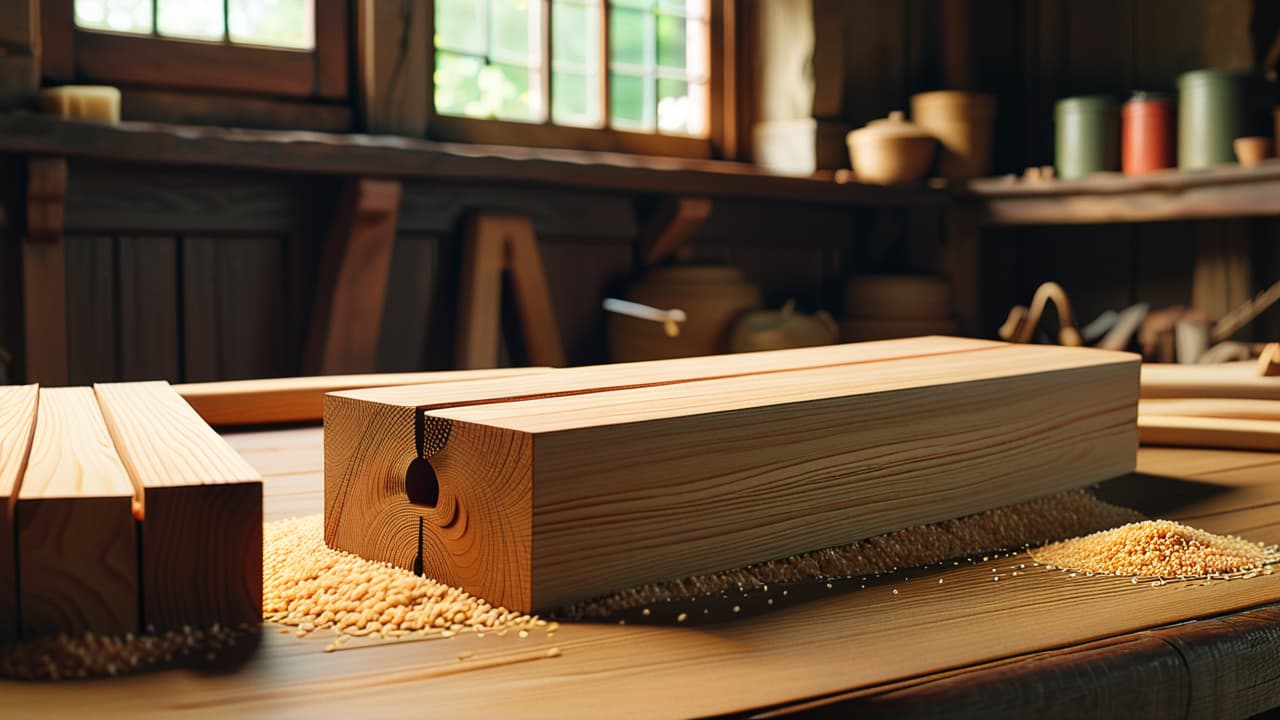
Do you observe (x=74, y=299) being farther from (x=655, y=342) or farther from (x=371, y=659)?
(x=371, y=659)

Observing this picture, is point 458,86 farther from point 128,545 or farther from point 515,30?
point 128,545

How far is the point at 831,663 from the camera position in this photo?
2.84 ft

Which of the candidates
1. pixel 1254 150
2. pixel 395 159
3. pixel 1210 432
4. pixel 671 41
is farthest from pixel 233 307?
pixel 1254 150

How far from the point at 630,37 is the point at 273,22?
1.30m

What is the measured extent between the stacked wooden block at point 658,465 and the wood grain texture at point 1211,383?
0.77 m

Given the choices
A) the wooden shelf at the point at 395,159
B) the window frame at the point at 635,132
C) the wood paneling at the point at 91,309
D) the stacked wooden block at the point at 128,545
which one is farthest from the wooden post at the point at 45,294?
the stacked wooden block at the point at 128,545

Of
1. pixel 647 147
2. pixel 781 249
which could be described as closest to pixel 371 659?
pixel 647 147

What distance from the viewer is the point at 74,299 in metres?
2.96

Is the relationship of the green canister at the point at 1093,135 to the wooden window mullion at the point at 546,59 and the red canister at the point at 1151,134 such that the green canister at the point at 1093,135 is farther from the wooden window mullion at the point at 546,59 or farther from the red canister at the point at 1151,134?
the wooden window mullion at the point at 546,59

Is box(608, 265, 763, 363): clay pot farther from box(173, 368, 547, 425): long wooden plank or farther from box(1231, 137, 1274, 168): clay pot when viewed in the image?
box(173, 368, 547, 425): long wooden plank

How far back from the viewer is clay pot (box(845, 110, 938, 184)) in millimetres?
Result: 4305

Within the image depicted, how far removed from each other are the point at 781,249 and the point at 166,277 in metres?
2.28

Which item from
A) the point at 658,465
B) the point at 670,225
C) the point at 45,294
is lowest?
the point at 658,465

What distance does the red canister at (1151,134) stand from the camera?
13.4 ft
